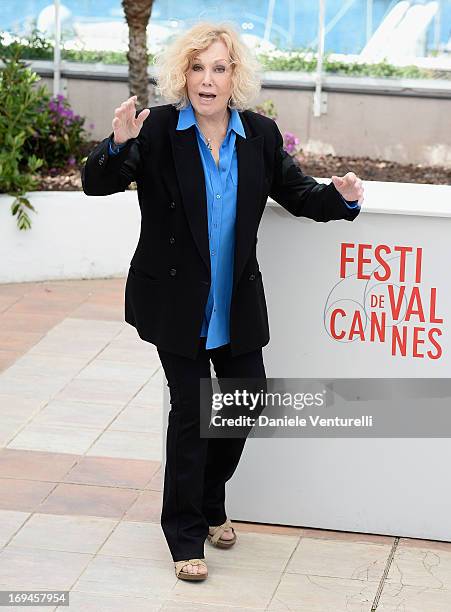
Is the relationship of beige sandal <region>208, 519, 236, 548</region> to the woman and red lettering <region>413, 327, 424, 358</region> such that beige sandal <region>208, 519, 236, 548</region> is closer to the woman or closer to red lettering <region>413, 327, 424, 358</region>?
the woman

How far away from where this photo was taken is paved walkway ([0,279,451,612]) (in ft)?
13.2

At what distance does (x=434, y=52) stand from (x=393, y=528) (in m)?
6.89

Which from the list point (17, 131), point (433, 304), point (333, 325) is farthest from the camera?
point (17, 131)

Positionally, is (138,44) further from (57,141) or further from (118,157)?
(118,157)

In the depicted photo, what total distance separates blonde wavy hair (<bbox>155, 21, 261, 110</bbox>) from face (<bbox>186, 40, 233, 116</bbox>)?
19 millimetres

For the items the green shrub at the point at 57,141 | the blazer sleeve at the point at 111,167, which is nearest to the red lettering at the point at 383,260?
the blazer sleeve at the point at 111,167

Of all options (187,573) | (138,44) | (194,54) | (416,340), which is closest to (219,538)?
(187,573)

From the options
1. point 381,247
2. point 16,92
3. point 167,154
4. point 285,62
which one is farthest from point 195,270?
point 285,62

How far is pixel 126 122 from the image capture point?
376 centimetres

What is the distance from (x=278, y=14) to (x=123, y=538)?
23.6ft

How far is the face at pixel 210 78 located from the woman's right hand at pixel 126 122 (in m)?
0.21

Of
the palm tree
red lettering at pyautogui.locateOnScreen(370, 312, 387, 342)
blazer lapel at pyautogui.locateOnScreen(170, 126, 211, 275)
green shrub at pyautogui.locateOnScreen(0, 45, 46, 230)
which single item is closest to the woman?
blazer lapel at pyautogui.locateOnScreen(170, 126, 211, 275)

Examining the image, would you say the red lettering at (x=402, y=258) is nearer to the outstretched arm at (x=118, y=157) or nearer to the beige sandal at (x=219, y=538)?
the outstretched arm at (x=118, y=157)

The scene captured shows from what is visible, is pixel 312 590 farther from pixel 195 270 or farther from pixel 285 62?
pixel 285 62
